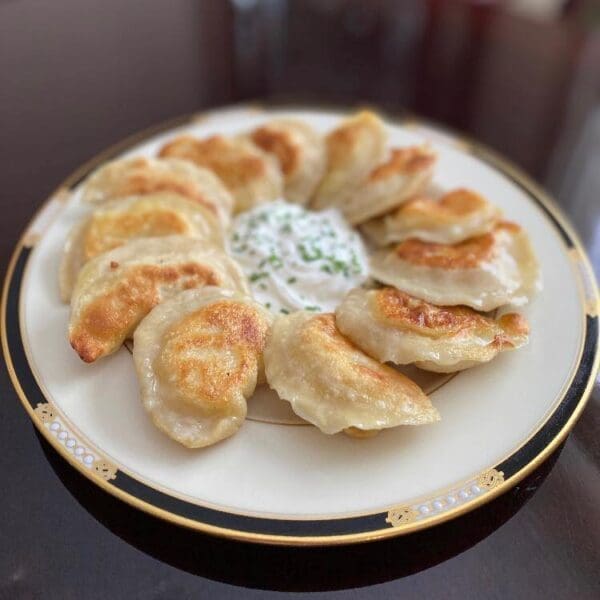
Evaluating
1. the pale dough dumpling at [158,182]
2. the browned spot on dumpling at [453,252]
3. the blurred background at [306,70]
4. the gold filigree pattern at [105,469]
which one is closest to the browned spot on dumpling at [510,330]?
the browned spot on dumpling at [453,252]

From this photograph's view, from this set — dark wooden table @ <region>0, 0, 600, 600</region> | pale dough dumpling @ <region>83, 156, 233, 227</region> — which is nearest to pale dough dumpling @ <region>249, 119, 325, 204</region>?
pale dough dumpling @ <region>83, 156, 233, 227</region>

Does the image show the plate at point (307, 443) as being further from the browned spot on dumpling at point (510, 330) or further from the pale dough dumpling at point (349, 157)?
the pale dough dumpling at point (349, 157)

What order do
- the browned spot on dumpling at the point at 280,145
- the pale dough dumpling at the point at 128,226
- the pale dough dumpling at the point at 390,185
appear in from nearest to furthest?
the pale dough dumpling at the point at 128,226 → the pale dough dumpling at the point at 390,185 → the browned spot on dumpling at the point at 280,145

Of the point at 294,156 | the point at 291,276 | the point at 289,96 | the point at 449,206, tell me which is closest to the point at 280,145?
the point at 294,156

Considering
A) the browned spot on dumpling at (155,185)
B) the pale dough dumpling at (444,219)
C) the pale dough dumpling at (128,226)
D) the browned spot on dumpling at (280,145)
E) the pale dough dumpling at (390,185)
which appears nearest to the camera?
the pale dough dumpling at (128,226)

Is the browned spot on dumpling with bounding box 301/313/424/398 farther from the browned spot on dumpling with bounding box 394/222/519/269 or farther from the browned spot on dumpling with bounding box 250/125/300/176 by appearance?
the browned spot on dumpling with bounding box 250/125/300/176

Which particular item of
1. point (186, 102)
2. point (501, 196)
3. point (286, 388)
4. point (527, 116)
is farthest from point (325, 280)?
point (527, 116)

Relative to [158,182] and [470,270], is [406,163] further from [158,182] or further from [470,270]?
[158,182]
